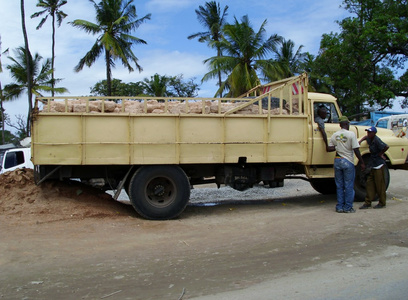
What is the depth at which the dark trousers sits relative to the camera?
775 cm

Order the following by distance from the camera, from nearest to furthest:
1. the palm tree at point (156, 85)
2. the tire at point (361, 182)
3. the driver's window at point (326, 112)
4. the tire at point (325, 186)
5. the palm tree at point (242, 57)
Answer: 1. the driver's window at point (326, 112)
2. the tire at point (361, 182)
3. the tire at point (325, 186)
4. the palm tree at point (242, 57)
5. the palm tree at point (156, 85)

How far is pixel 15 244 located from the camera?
5.33 m

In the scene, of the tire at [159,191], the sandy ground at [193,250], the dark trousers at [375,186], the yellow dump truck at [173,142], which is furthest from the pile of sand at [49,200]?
the dark trousers at [375,186]

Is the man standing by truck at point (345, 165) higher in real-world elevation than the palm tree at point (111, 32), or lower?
lower

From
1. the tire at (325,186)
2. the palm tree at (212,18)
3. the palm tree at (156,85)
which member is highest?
the palm tree at (212,18)

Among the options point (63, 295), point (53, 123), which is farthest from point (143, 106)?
point (63, 295)

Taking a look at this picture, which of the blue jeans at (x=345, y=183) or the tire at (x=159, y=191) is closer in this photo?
the tire at (x=159, y=191)

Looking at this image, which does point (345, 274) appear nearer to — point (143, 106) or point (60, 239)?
point (60, 239)

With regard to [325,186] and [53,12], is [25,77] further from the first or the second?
[325,186]

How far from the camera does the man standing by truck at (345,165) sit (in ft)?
24.4

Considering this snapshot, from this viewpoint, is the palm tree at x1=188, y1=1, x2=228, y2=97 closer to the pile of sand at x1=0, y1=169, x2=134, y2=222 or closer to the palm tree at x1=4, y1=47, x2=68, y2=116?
the palm tree at x1=4, y1=47, x2=68, y2=116

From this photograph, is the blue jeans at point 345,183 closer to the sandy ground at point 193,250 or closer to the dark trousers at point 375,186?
the sandy ground at point 193,250

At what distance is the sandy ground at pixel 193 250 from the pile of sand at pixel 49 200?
19mm

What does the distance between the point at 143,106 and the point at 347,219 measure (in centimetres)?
421
